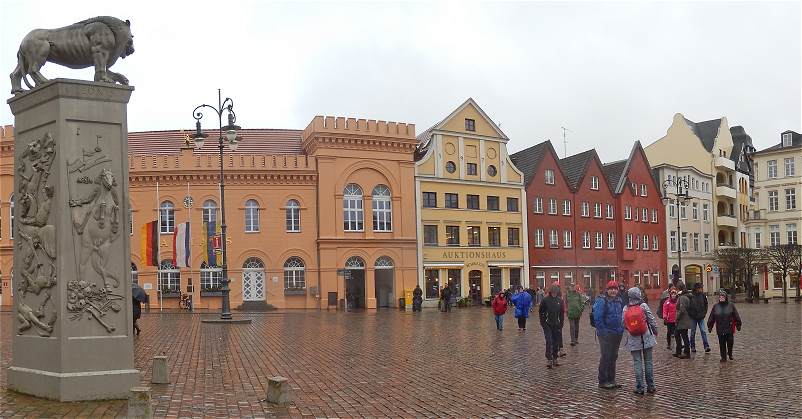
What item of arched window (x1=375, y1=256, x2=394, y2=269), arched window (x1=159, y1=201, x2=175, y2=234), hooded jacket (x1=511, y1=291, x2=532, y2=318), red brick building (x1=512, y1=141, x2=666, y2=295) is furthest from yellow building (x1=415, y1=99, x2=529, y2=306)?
hooded jacket (x1=511, y1=291, x2=532, y2=318)

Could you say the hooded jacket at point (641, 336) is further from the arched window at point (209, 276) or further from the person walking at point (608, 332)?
the arched window at point (209, 276)

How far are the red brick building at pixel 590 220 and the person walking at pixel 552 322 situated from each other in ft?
125

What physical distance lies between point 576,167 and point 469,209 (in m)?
13.3

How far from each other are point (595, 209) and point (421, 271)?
1781 cm

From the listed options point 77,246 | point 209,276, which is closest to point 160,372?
point 77,246

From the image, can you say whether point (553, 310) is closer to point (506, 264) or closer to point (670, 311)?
point (670, 311)

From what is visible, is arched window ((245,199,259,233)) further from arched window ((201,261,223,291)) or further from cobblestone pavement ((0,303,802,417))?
cobblestone pavement ((0,303,802,417))

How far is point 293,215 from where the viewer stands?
4550cm

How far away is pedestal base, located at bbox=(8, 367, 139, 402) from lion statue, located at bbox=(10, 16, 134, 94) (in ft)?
13.3

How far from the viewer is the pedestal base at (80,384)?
10.2 meters

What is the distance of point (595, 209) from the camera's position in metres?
59.1

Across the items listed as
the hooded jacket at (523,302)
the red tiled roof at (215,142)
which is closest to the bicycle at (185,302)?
the red tiled roof at (215,142)

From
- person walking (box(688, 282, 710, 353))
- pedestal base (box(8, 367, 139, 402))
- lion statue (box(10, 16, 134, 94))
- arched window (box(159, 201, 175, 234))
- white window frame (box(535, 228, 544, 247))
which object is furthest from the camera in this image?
white window frame (box(535, 228, 544, 247))

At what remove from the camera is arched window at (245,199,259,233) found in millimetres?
44875
